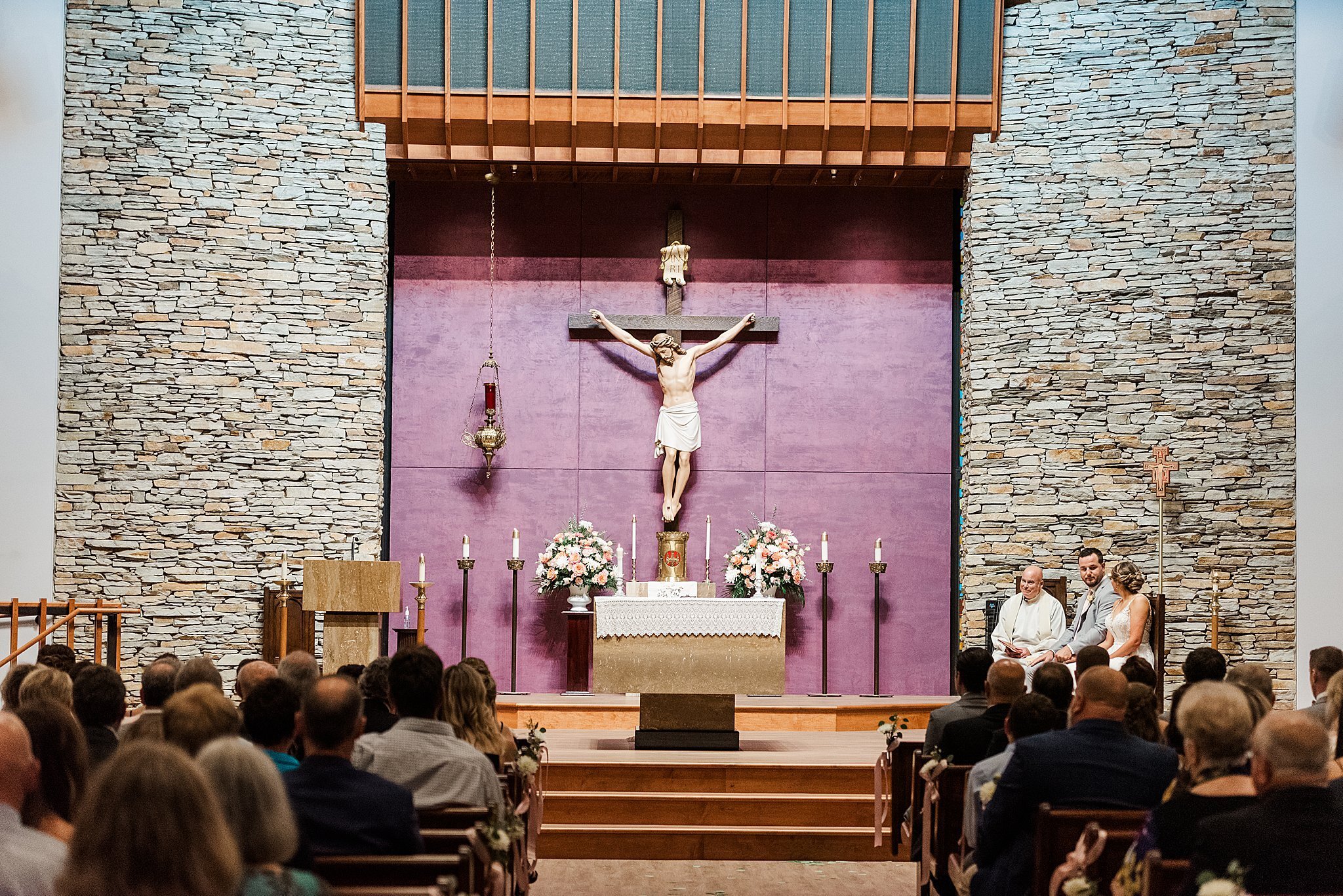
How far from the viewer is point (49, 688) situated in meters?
3.97

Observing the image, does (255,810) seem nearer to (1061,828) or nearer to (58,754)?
(58,754)

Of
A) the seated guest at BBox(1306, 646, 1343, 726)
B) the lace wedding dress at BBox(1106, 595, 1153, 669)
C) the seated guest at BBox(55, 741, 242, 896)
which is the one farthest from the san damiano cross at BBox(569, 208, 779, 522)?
the seated guest at BBox(55, 741, 242, 896)

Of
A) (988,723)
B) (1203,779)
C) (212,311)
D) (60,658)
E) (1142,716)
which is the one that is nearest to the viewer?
(1203,779)

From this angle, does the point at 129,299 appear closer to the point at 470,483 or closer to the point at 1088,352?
the point at 470,483

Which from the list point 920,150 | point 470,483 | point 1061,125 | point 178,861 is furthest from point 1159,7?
point 178,861

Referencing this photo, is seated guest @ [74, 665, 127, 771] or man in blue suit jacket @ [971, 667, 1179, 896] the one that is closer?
man in blue suit jacket @ [971, 667, 1179, 896]

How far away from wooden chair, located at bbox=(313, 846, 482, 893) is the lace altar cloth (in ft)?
14.4

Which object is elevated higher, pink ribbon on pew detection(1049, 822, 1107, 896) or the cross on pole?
the cross on pole

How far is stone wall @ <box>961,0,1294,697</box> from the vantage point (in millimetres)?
9703

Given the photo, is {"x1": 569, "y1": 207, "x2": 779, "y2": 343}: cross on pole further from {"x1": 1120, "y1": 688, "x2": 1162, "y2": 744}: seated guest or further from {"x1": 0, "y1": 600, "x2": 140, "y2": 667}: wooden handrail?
{"x1": 1120, "y1": 688, "x2": 1162, "y2": 744}: seated guest

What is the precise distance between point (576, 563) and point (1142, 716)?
6.13 metres

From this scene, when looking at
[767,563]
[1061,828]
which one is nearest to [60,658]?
[1061,828]

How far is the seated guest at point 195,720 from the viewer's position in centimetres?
309

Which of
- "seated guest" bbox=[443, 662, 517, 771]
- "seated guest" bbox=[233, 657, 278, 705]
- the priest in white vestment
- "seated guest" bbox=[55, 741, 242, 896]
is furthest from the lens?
the priest in white vestment
